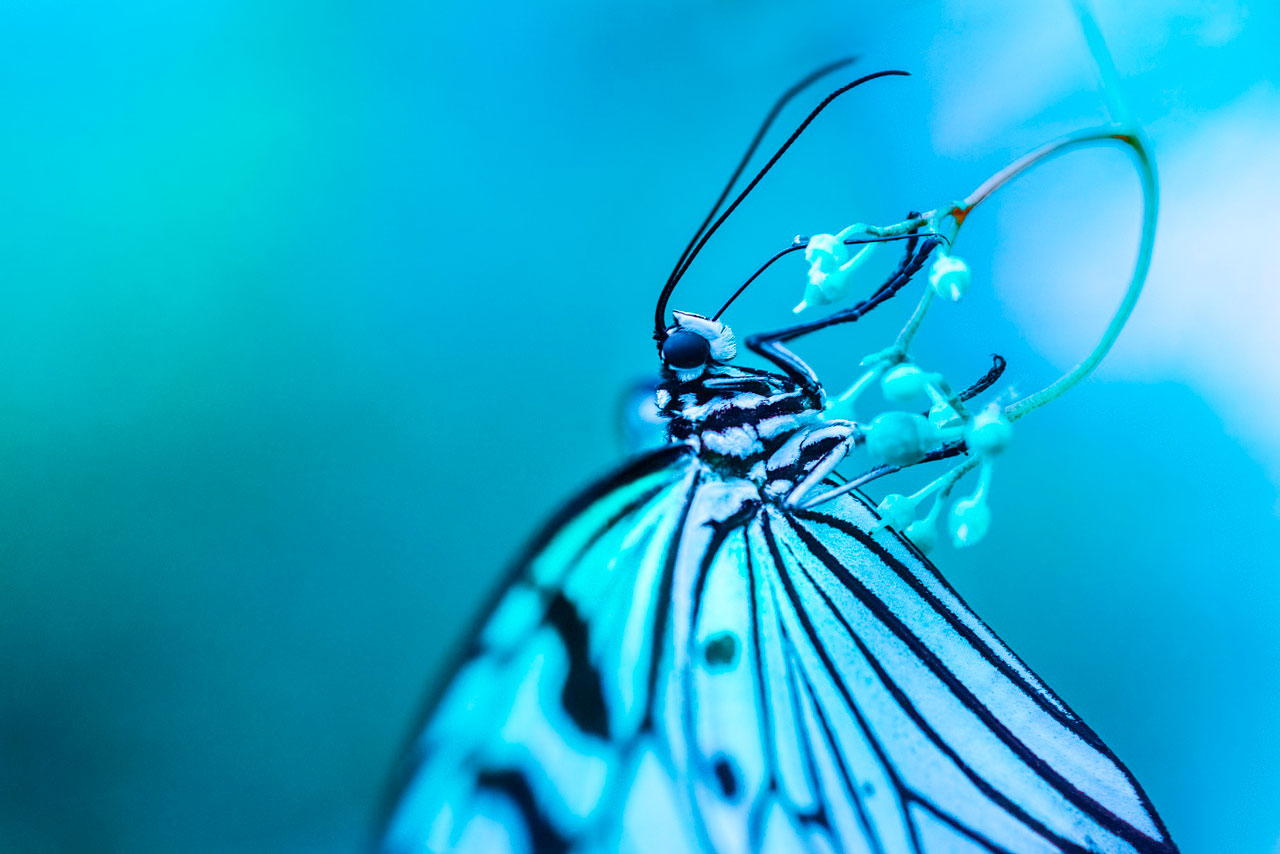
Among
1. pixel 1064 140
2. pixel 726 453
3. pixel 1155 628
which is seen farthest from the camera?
pixel 1155 628

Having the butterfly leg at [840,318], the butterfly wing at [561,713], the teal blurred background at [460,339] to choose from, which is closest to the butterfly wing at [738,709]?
the butterfly wing at [561,713]

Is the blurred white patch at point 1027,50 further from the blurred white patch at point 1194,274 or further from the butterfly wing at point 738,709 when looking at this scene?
the butterfly wing at point 738,709

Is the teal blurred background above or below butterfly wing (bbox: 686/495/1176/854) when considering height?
above

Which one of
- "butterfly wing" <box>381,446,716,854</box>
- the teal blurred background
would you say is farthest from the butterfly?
the teal blurred background

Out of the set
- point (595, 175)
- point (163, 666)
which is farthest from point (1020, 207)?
point (163, 666)

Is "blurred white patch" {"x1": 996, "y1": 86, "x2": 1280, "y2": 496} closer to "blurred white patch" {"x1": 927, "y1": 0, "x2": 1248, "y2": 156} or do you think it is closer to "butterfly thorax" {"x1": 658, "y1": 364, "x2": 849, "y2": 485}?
"blurred white patch" {"x1": 927, "y1": 0, "x2": 1248, "y2": 156}

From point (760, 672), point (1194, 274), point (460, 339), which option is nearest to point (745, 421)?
point (760, 672)

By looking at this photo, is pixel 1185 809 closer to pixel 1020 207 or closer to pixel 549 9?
pixel 1020 207
